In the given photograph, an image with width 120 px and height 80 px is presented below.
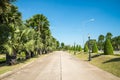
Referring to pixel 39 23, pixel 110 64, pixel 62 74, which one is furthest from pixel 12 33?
pixel 39 23

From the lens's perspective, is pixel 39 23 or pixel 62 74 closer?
pixel 62 74

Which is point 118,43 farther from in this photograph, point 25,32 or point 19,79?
point 19,79

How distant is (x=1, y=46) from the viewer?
21000mm

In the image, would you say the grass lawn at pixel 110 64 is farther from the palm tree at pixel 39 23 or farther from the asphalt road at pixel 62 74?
the palm tree at pixel 39 23

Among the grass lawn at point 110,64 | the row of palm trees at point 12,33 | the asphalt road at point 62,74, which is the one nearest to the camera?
the asphalt road at point 62,74

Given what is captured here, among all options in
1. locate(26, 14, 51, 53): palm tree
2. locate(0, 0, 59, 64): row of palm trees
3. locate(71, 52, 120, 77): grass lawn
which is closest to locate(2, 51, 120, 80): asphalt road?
locate(71, 52, 120, 77): grass lawn

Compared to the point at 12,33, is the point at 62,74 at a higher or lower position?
lower

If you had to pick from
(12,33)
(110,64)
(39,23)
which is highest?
(39,23)

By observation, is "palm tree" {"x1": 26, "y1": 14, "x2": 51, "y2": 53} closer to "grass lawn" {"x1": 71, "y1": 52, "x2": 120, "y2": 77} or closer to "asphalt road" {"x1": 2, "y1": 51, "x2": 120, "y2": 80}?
"grass lawn" {"x1": 71, "y1": 52, "x2": 120, "y2": 77}

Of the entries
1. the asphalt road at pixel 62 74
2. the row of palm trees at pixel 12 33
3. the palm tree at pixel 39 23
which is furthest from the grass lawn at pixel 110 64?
the palm tree at pixel 39 23

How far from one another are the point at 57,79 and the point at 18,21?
48.6 ft

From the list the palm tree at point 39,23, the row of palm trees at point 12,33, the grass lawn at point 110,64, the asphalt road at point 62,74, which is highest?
the palm tree at point 39,23

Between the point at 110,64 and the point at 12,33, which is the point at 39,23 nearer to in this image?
the point at 12,33

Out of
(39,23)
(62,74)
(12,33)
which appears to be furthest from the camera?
(39,23)
